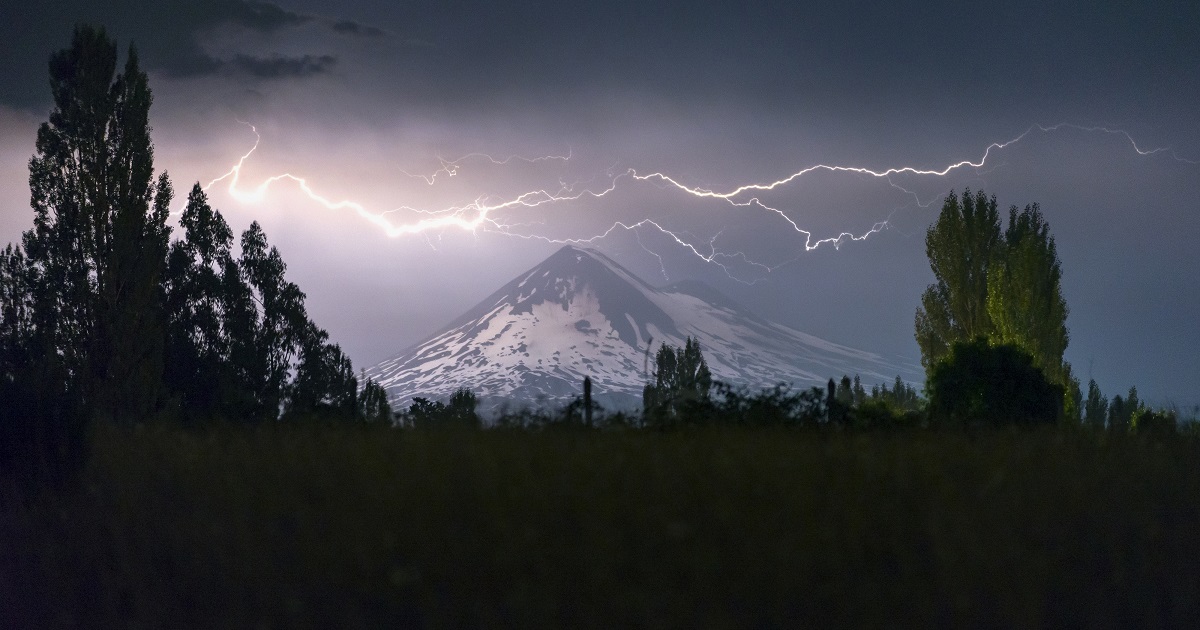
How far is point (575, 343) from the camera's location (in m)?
167

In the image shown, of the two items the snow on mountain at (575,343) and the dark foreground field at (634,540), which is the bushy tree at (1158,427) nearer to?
the dark foreground field at (634,540)

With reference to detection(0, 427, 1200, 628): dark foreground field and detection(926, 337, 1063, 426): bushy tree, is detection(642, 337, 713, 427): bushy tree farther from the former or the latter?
detection(926, 337, 1063, 426): bushy tree

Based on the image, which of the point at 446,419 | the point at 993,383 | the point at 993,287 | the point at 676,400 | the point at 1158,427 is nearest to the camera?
the point at 446,419

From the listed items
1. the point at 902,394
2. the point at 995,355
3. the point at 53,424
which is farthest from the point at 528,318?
the point at 53,424

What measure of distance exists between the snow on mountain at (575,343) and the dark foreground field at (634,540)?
109 meters

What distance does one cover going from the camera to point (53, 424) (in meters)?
8.22

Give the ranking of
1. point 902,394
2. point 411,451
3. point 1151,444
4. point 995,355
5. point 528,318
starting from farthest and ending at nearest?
point 528,318
point 902,394
point 995,355
point 1151,444
point 411,451

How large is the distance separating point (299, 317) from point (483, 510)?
99.8 ft

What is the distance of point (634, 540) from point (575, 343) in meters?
163

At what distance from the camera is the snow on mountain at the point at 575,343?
461 ft

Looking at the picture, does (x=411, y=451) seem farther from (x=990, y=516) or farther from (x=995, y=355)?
(x=995, y=355)

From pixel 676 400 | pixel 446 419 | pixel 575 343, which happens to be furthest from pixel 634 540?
pixel 575 343

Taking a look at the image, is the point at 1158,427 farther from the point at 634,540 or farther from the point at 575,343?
the point at 575,343

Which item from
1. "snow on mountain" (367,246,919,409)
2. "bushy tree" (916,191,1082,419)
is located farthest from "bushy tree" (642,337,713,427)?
"snow on mountain" (367,246,919,409)
